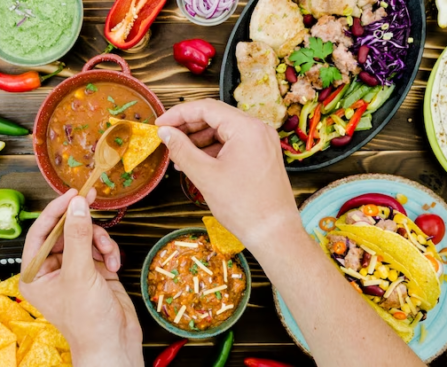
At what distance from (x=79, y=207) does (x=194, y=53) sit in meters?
1.07

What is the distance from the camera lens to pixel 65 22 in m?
2.57

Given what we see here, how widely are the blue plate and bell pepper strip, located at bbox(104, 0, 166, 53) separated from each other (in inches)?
50.0

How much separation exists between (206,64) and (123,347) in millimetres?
1495

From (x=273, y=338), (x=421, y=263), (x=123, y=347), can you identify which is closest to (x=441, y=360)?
(x=421, y=263)

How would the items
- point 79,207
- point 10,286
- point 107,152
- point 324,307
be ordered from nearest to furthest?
point 324,307 < point 79,207 < point 107,152 < point 10,286

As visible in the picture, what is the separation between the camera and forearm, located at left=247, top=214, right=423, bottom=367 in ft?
6.05

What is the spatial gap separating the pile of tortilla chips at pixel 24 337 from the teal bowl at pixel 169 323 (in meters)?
0.52

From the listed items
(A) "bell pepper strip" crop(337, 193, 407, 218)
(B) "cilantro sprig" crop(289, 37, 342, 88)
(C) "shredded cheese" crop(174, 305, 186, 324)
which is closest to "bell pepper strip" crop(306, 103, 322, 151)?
(B) "cilantro sprig" crop(289, 37, 342, 88)

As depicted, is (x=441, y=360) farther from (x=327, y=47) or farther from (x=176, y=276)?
(x=327, y=47)

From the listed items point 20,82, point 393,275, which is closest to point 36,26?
point 20,82

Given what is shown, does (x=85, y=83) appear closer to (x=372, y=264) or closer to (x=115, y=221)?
(x=115, y=221)

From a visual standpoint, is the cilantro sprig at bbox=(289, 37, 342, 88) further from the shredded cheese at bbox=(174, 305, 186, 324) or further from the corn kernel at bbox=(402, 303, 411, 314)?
the shredded cheese at bbox=(174, 305, 186, 324)

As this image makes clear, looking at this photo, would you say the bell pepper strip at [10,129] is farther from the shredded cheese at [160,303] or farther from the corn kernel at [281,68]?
the corn kernel at [281,68]

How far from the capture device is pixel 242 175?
1.93m
